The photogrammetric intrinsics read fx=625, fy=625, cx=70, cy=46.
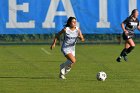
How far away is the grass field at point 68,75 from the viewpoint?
1659cm

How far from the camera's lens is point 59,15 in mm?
37594

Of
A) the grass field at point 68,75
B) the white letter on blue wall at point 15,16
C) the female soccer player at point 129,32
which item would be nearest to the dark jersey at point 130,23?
the female soccer player at point 129,32

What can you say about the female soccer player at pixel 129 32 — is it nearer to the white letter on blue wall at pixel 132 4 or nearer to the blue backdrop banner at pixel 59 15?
the blue backdrop banner at pixel 59 15

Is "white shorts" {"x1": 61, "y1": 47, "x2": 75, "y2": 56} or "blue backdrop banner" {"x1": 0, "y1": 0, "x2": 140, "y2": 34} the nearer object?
"white shorts" {"x1": 61, "y1": 47, "x2": 75, "y2": 56}

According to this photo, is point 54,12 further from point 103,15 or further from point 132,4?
point 132,4

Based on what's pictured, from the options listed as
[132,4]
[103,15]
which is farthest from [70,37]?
[132,4]

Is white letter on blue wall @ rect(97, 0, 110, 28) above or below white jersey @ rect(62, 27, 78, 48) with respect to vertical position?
below

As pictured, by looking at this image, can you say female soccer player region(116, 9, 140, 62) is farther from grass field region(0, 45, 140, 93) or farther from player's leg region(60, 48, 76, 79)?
player's leg region(60, 48, 76, 79)

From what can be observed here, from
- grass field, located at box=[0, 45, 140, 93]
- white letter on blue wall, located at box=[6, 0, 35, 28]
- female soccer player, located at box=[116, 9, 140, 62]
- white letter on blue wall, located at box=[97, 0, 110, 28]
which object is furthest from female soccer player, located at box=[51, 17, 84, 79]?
white letter on blue wall, located at box=[97, 0, 110, 28]

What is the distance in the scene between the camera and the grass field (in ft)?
54.4

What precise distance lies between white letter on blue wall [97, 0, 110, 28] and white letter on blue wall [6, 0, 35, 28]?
4087mm

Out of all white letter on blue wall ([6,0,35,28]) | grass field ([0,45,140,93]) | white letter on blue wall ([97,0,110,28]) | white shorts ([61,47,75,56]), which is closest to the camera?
grass field ([0,45,140,93])

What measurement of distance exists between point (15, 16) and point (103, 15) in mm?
5323

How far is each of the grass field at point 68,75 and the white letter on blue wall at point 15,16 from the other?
359cm
